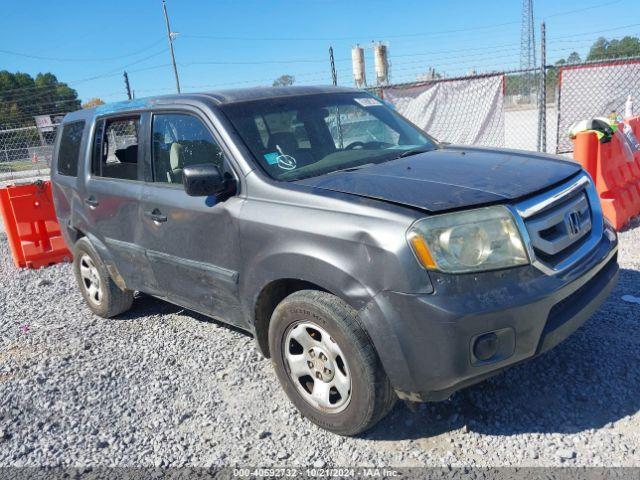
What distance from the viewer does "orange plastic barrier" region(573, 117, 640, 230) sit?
235 inches

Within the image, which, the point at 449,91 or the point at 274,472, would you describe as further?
the point at 449,91

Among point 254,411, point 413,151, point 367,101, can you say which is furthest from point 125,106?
point 254,411

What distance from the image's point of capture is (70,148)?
16.9ft

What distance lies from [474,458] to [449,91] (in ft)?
28.8

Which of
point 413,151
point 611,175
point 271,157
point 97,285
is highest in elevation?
point 271,157

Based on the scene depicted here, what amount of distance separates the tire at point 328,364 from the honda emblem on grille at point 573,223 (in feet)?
4.00

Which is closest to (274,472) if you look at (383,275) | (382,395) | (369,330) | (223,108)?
(382,395)

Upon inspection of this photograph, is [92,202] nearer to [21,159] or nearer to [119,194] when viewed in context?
[119,194]

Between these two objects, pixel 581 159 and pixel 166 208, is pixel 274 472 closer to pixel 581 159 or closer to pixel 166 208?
pixel 166 208

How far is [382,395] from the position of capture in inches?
107

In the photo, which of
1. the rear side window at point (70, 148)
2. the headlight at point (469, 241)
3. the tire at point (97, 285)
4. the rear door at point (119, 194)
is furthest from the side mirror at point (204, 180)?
the rear side window at point (70, 148)

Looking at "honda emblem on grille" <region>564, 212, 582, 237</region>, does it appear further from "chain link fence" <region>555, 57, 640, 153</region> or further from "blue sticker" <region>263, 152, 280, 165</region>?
"chain link fence" <region>555, 57, 640, 153</region>

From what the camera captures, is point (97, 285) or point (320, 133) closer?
point (320, 133)

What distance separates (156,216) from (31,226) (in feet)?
15.2
